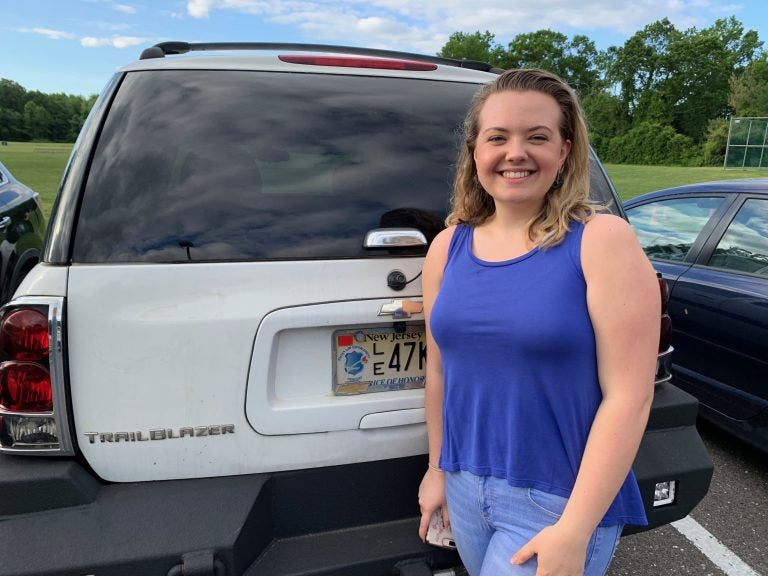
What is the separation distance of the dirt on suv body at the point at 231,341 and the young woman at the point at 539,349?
29 cm

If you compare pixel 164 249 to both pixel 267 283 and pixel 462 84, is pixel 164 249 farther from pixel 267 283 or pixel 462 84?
pixel 462 84

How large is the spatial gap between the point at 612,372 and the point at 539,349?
0.16m

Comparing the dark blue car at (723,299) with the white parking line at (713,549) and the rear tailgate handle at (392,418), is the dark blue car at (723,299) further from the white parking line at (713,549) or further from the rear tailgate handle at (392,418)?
the rear tailgate handle at (392,418)

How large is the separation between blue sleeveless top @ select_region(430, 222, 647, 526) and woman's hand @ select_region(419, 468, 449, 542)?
233 millimetres

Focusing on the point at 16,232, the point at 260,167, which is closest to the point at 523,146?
the point at 260,167

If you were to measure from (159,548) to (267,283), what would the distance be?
73 centimetres

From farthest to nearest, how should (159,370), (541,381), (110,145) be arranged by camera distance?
(110,145), (159,370), (541,381)

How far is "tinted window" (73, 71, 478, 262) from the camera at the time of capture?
165 centimetres

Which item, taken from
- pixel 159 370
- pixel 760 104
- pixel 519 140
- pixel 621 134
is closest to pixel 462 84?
pixel 519 140

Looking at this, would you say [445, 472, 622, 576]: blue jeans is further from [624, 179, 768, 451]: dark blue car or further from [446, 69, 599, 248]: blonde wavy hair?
[624, 179, 768, 451]: dark blue car

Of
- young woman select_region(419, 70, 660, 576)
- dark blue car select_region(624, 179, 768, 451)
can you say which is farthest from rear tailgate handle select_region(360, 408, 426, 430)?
dark blue car select_region(624, 179, 768, 451)

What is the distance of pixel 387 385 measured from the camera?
5.81ft

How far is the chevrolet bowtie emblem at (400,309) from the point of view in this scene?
5.56ft

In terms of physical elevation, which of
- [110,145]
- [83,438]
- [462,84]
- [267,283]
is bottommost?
[83,438]
